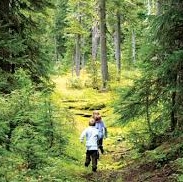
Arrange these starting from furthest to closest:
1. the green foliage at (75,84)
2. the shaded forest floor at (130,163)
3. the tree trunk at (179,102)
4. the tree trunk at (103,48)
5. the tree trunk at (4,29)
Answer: the green foliage at (75,84) < the tree trunk at (103,48) < the tree trunk at (4,29) < the tree trunk at (179,102) < the shaded forest floor at (130,163)

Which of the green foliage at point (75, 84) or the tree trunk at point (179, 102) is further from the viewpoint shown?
the green foliage at point (75, 84)

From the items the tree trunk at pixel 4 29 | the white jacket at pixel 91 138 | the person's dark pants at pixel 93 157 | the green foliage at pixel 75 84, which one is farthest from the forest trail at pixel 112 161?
the green foliage at pixel 75 84

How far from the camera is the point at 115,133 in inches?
782

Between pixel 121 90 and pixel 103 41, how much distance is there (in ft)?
52.3

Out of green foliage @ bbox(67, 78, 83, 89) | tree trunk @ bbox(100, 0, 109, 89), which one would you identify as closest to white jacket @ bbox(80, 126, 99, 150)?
tree trunk @ bbox(100, 0, 109, 89)

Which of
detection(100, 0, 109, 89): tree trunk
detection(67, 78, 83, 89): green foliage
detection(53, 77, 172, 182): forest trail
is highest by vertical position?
detection(100, 0, 109, 89): tree trunk

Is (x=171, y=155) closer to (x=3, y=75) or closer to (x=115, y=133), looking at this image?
(x=3, y=75)

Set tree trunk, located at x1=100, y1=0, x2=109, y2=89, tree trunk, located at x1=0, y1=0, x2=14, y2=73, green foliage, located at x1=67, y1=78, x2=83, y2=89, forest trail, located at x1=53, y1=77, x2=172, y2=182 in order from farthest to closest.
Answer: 1. green foliage, located at x1=67, y1=78, x2=83, y2=89
2. tree trunk, located at x1=100, y1=0, x2=109, y2=89
3. tree trunk, located at x1=0, y1=0, x2=14, y2=73
4. forest trail, located at x1=53, y1=77, x2=172, y2=182

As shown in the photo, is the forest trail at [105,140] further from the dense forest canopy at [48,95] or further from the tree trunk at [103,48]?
the tree trunk at [103,48]

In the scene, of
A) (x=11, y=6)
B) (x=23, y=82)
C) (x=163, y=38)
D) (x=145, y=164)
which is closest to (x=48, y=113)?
(x=23, y=82)

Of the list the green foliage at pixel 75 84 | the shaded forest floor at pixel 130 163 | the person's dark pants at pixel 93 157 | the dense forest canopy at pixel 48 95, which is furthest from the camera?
the green foliage at pixel 75 84

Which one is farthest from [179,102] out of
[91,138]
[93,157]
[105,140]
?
[105,140]

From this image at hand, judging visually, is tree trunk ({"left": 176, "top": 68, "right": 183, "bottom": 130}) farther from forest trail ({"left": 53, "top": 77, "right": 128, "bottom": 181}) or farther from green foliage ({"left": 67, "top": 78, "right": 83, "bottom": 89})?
green foliage ({"left": 67, "top": 78, "right": 83, "bottom": 89})

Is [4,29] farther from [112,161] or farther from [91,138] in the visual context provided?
[112,161]
